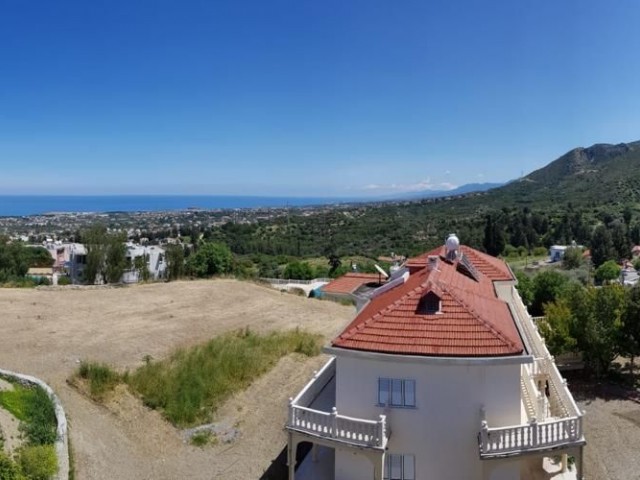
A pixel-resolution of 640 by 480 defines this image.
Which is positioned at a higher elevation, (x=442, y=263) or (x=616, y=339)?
(x=442, y=263)

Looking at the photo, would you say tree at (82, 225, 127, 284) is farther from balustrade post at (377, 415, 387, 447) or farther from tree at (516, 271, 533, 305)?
balustrade post at (377, 415, 387, 447)

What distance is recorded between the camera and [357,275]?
117 ft

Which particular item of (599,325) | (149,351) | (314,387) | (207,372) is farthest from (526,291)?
(314,387)

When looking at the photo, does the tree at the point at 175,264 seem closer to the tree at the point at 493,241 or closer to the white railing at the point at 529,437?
the white railing at the point at 529,437

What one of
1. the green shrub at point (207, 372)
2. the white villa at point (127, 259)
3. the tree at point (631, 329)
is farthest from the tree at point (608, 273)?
the green shrub at point (207, 372)

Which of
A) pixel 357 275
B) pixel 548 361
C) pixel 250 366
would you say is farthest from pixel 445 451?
pixel 357 275

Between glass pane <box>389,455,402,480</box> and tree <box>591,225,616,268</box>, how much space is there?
78.9m

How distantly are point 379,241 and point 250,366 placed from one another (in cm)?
10413

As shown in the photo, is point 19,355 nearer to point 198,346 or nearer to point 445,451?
point 198,346

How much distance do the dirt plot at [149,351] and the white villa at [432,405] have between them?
4.84m

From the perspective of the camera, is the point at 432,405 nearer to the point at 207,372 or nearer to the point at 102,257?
the point at 207,372

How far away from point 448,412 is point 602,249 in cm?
8101

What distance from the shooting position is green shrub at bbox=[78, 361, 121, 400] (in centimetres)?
1764

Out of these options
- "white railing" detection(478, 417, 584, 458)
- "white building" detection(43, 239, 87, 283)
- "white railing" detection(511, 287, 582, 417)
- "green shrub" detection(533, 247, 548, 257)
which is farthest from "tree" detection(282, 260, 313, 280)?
"green shrub" detection(533, 247, 548, 257)
